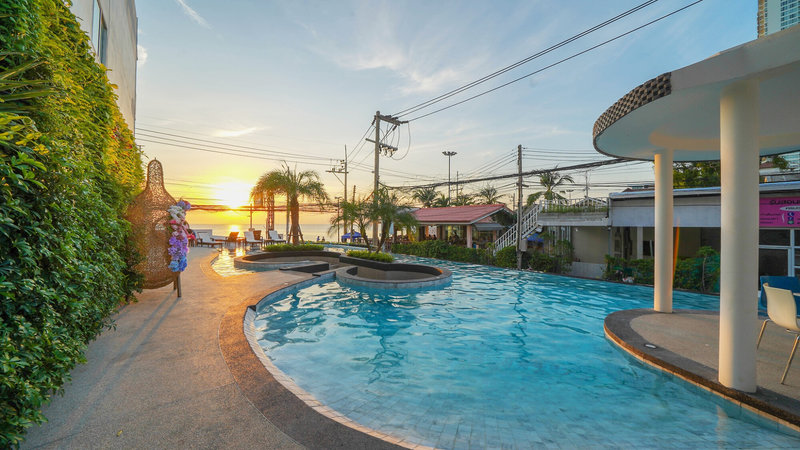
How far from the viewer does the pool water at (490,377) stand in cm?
350

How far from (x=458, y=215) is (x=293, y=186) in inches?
479

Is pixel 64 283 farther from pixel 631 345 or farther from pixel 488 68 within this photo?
pixel 488 68

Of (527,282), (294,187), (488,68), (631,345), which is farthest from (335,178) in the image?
(631,345)

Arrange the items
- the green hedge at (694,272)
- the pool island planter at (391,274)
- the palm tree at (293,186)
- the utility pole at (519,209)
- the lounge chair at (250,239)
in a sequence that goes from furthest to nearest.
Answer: the lounge chair at (250,239) → the palm tree at (293,186) → the utility pole at (519,209) → the pool island planter at (391,274) → the green hedge at (694,272)

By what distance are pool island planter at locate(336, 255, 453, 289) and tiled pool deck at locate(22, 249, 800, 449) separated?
5.65m

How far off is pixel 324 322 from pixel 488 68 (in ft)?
47.4

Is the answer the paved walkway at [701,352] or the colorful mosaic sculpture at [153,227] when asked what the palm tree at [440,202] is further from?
the colorful mosaic sculpture at [153,227]

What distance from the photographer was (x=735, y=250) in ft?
12.5

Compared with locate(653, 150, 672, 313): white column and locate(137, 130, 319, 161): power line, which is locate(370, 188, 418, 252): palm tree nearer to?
locate(653, 150, 672, 313): white column

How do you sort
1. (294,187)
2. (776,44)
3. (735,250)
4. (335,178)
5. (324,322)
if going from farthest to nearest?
(335,178) → (294,187) → (324,322) → (735,250) → (776,44)

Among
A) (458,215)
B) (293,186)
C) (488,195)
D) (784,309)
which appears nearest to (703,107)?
(784,309)

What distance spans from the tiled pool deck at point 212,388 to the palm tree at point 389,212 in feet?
34.8

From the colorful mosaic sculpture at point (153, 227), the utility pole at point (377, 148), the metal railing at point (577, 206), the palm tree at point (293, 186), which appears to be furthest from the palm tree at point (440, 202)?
the colorful mosaic sculpture at point (153, 227)

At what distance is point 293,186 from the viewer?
795 inches
